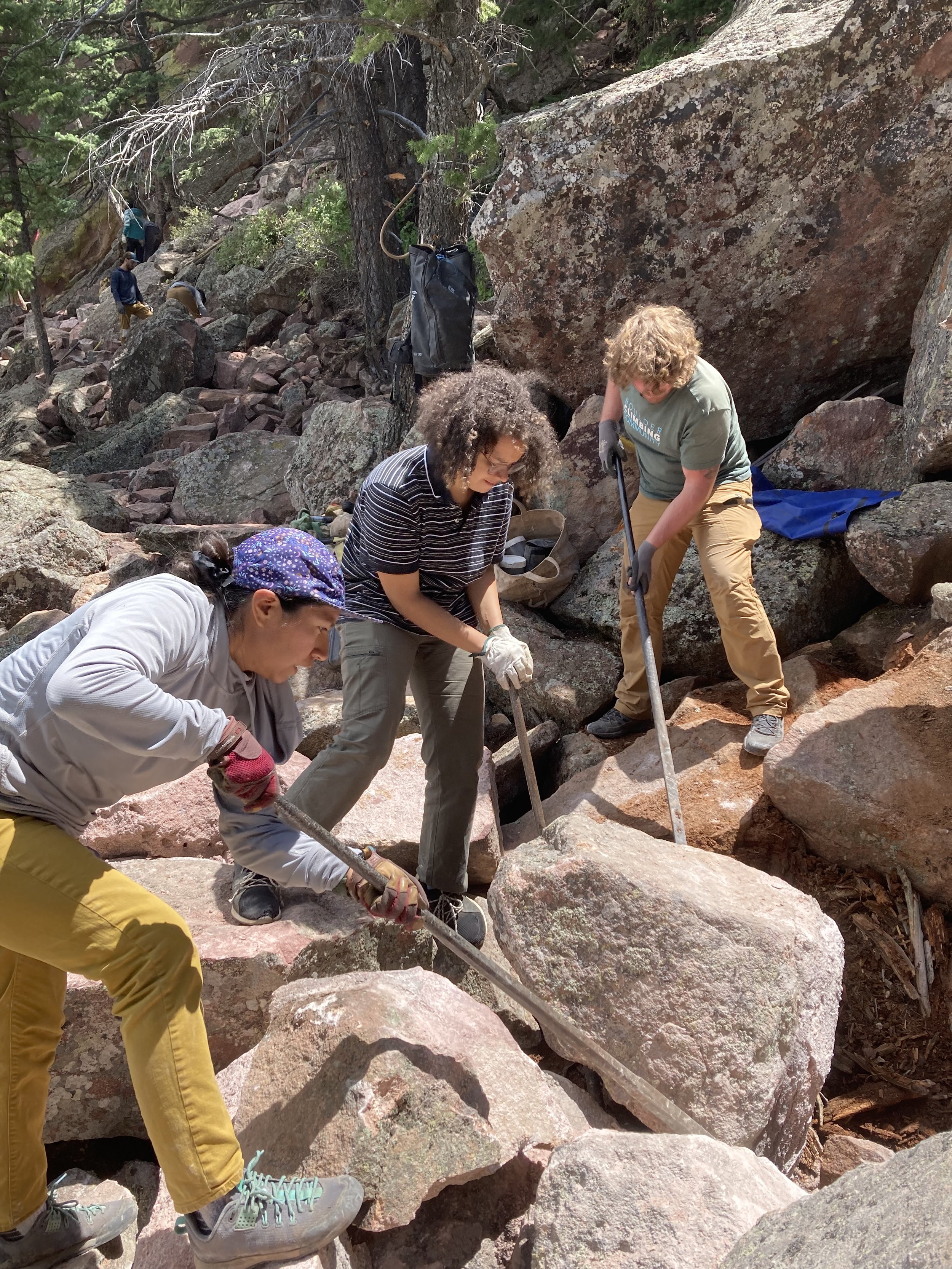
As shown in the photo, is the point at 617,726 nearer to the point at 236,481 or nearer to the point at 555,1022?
the point at 555,1022

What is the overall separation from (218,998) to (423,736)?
3.66ft

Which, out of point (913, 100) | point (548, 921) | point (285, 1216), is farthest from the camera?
point (913, 100)

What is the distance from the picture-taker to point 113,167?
902 cm

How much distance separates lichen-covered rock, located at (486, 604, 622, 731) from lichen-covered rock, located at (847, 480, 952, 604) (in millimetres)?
1322

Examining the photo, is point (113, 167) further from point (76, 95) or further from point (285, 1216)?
point (285, 1216)

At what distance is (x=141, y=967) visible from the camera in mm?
2021

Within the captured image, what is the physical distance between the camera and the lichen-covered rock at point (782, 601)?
483 cm

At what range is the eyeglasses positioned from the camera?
3088mm

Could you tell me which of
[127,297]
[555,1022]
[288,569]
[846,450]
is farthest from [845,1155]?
[127,297]

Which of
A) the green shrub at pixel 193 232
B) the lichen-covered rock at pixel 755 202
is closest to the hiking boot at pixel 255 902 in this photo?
the lichen-covered rock at pixel 755 202

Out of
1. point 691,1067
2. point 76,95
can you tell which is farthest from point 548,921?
point 76,95

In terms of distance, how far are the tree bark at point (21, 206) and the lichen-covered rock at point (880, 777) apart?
1389 centimetres

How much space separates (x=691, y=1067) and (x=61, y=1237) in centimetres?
168

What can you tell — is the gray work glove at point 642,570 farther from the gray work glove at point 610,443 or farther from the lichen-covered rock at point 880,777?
the lichen-covered rock at point 880,777
